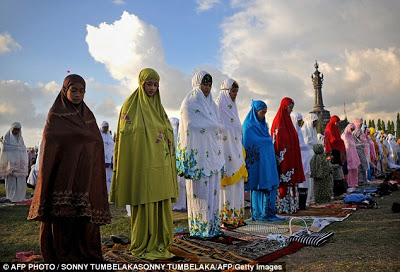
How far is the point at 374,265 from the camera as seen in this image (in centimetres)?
337

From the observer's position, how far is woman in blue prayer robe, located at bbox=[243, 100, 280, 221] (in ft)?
19.2

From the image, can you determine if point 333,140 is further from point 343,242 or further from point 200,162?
point 200,162

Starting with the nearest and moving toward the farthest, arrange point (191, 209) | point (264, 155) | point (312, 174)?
point (191, 209), point (264, 155), point (312, 174)

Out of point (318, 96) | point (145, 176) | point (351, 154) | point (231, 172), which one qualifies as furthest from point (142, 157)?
point (318, 96)

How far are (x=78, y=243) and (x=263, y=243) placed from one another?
2.22 m

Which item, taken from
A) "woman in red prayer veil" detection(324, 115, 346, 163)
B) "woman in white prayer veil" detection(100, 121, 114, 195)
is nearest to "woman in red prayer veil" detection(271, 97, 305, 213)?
"woman in red prayer veil" detection(324, 115, 346, 163)

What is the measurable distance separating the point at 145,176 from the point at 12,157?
7.95 metres

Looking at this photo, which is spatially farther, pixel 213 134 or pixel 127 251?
pixel 213 134

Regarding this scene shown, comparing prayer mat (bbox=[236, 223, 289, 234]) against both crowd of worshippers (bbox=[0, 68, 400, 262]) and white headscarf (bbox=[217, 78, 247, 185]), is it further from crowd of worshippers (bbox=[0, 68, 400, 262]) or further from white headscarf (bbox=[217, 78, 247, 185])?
white headscarf (bbox=[217, 78, 247, 185])

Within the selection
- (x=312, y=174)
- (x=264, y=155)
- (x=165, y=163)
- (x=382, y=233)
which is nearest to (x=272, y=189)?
(x=264, y=155)

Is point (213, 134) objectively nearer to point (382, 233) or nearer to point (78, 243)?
point (78, 243)

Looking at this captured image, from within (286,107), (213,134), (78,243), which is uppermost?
(286,107)

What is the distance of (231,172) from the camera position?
519cm

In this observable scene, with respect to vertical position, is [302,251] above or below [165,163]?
below
